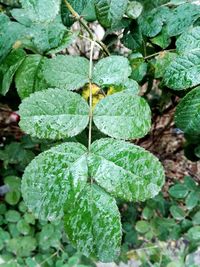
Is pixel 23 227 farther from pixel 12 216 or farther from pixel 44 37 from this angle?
pixel 44 37

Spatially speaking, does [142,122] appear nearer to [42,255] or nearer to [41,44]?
[41,44]

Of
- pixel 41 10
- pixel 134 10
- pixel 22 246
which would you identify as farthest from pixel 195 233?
pixel 41 10

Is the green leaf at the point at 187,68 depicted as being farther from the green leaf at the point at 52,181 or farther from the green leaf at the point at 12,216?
the green leaf at the point at 12,216

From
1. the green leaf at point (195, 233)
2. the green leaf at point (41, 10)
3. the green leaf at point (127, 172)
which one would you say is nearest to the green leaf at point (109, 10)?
the green leaf at point (41, 10)

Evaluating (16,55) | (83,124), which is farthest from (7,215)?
(83,124)

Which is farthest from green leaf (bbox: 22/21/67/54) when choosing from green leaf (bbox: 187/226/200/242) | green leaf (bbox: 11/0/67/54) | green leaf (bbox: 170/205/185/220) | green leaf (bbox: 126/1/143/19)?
green leaf (bbox: 170/205/185/220)
